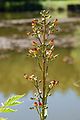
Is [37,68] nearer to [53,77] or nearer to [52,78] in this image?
[53,77]

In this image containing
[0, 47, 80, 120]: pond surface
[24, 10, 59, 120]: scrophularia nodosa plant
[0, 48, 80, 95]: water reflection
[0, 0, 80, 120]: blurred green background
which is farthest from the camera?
[0, 48, 80, 95]: water reflection

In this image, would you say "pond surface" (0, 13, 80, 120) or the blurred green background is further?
the blurred green background

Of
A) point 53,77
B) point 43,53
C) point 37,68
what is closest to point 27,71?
point 37,68

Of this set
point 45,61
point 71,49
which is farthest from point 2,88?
point 45,61

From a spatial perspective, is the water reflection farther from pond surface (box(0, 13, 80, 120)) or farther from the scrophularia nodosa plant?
the scrophularia nodosa plant

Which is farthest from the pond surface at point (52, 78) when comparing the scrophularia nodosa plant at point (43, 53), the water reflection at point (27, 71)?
the scrophularia nodosa plant at point (43, 53)

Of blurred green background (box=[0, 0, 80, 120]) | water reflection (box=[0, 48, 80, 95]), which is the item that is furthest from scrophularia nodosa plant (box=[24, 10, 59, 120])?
water reflection (box=[0, 48, 80, 95])

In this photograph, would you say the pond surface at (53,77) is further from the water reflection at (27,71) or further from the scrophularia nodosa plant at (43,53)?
the scrophularia nodosa plant at (43,53)
